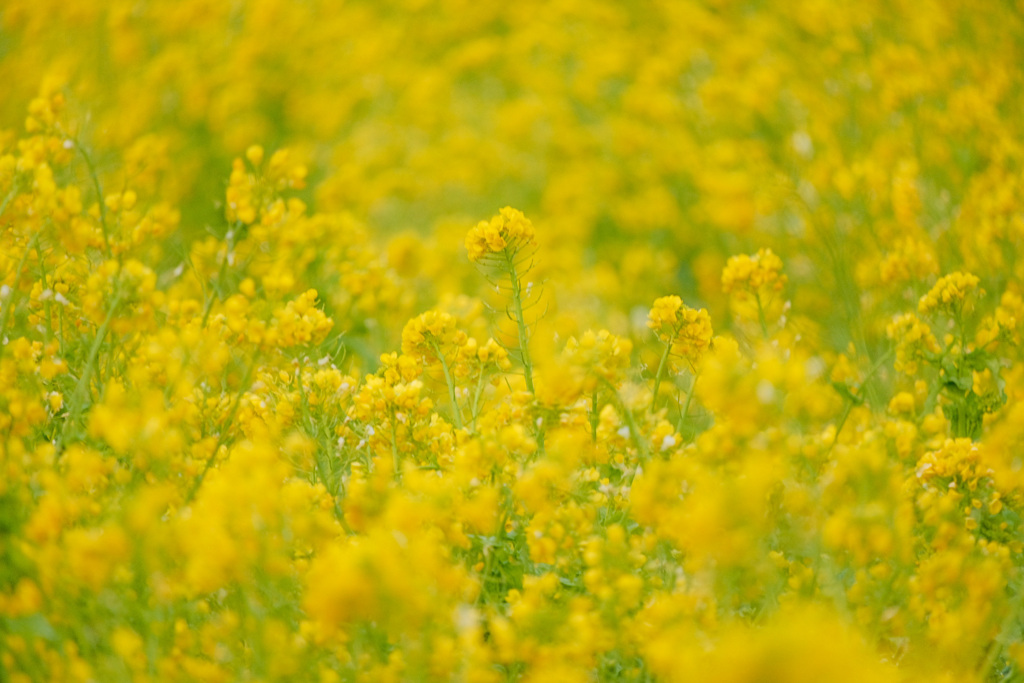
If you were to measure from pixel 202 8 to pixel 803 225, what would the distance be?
16.1 ft

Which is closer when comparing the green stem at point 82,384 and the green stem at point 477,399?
the green stem at point 82,384

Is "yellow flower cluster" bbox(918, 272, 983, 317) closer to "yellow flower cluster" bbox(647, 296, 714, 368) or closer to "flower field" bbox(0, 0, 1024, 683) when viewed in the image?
"flower field" bbox(0, 0, 1024, 683)

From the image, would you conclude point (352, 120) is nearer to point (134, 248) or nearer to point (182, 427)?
point (134, 248)

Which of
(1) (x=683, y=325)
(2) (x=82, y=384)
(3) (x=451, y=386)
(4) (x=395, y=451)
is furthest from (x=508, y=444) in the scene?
(2) (x=82, y=384)

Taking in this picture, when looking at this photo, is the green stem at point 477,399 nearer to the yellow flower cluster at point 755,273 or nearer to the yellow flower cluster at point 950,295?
the yellow flower cluster at point 755,273

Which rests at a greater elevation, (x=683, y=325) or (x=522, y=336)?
(x=683, y=325)

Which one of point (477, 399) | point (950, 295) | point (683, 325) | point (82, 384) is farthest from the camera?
point (950, 295)

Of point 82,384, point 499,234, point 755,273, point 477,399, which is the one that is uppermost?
point 755,273

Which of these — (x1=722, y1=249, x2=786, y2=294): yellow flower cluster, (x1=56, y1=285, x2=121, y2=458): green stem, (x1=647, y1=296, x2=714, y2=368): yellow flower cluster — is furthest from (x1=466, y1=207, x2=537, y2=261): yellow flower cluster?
(x1=56, y1=285, x2=121, y2=458): green stem

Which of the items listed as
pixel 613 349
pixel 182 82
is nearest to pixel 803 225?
pixel 613 349

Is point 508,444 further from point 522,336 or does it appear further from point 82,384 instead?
point 82,384

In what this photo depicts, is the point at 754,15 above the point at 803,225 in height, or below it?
above

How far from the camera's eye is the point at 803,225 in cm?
491

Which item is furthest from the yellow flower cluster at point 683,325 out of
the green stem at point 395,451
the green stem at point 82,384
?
the green stem at point 82,384
